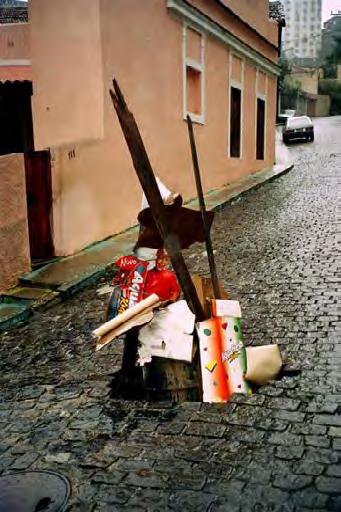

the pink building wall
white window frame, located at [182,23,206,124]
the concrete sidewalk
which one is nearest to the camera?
the concrete sidewalk

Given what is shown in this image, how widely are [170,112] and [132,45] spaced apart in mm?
2146

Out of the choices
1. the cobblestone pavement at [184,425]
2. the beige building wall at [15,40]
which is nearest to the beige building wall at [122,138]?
the beige building wall at [15,40]

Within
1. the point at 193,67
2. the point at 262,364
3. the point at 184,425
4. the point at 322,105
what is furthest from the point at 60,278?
the point at 322,105

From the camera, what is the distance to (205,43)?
13.9 m

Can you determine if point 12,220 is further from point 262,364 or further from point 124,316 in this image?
point 262,364

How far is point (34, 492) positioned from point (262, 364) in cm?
177

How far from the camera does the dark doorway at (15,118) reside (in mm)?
10102

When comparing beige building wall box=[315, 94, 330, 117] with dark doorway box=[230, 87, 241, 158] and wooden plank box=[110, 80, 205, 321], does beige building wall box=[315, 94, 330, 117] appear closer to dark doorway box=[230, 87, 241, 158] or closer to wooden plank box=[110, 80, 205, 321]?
dark doorway box=[230, 87, 241, 158]

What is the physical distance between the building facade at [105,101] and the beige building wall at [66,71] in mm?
16

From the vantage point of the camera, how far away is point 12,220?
23.0 ft

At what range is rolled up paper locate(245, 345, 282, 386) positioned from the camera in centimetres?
400

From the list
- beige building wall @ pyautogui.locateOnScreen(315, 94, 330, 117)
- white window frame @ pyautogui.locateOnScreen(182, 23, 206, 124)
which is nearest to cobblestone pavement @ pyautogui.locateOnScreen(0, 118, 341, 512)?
white window frame @ pyautogui.locateOnScreen(182, 23, 206, 124)

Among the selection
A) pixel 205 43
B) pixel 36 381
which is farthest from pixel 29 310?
Result: pixel 205 43

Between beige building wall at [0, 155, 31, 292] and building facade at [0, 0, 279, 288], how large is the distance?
57 centimetres
